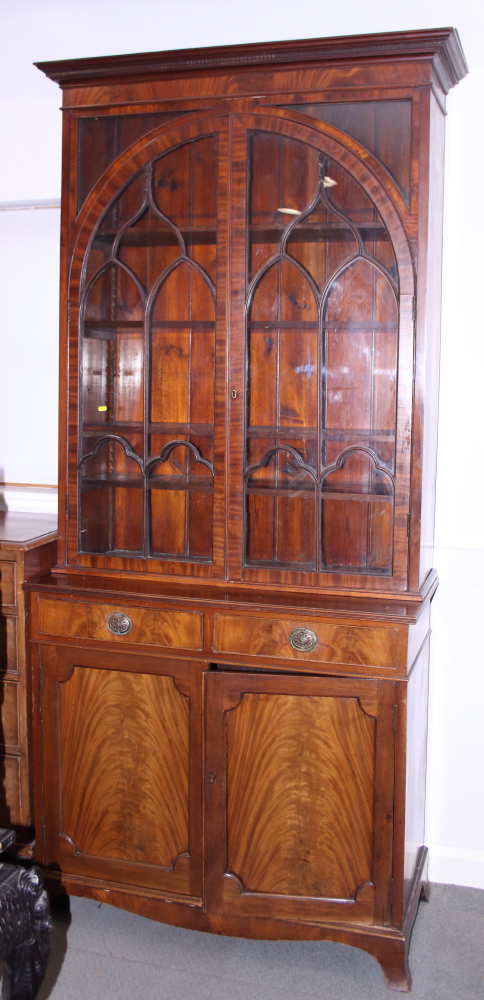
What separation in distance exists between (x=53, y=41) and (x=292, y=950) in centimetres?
267

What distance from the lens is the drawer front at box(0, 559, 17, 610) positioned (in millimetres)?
2232

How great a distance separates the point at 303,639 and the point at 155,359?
0.85 m

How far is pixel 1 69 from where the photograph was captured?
264 cm

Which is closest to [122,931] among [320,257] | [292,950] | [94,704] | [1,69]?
[292,950]

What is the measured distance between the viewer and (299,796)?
2043 millimetres

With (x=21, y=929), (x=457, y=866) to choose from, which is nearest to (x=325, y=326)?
(x=21, y=929)

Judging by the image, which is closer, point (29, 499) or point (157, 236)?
point (157, 236)

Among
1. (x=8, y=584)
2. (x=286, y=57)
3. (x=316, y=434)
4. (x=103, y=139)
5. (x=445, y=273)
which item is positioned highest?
Answer: (x=286, y=57)

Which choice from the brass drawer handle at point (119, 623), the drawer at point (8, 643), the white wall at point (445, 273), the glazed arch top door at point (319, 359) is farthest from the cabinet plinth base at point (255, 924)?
the glazed arch top door at point (319, 359)

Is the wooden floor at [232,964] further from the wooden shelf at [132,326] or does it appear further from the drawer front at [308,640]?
the wooden shelf at [132,326]

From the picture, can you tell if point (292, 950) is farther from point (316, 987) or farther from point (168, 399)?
point (168, 399)

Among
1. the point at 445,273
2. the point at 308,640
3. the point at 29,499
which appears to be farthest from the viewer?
the point at 29,499

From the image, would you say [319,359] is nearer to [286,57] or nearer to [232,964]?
[286,57]

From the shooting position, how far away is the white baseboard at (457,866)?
245 centimetres
